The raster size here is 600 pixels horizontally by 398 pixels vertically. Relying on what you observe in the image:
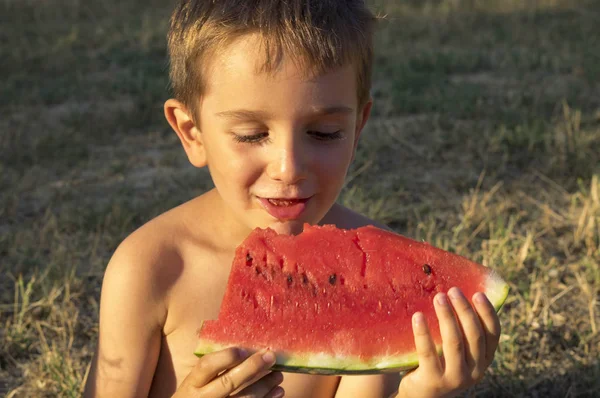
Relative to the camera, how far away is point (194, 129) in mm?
2234

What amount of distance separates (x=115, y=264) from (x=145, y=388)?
1.09 ft

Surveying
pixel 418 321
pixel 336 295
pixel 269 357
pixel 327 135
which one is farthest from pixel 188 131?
pixel 418 321

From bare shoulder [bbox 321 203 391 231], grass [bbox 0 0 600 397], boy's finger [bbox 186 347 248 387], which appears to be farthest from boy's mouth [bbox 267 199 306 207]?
grass [bbox 0 0 600 397]

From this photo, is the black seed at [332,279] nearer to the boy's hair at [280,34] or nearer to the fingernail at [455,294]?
the fingernail at [455,294]

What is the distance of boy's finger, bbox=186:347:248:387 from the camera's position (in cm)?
172

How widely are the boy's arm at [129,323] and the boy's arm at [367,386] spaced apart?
1.72ft

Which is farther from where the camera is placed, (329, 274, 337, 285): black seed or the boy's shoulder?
the boy's shoulder

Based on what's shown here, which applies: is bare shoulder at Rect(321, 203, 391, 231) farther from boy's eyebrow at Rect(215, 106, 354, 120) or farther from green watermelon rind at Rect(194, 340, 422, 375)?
green watermelon rind at Rect(194, 340, 422, 375)

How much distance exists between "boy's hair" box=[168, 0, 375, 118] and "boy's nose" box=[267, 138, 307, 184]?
185mm

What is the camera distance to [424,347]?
176 cm

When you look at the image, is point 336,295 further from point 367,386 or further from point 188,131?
point 188,131

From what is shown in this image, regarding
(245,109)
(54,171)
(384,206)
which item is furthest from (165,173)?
(245,109)

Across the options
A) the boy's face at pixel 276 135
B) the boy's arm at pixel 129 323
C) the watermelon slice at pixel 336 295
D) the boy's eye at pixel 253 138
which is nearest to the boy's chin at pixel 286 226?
the boy's face at pixel 276 135

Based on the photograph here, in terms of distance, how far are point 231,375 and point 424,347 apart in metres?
0.40
